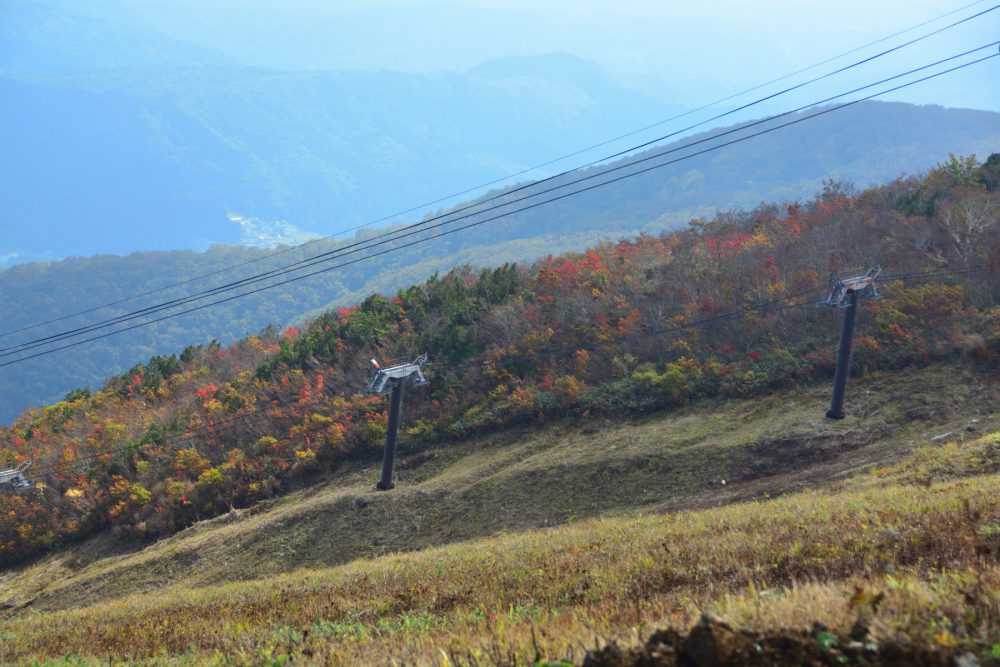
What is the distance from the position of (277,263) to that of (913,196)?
13051cm

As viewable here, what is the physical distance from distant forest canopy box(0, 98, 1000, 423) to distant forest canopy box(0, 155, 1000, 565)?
88.4 m

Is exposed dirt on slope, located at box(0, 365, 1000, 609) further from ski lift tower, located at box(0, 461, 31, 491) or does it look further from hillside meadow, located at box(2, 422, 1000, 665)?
ski lift tower, located at box(0, 461, 31, 491)

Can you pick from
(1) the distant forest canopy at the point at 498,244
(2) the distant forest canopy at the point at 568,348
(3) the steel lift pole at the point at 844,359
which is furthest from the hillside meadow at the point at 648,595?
(1) the distant forest canopy at the point at 498,244

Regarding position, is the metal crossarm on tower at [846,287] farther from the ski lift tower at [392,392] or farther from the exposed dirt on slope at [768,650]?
the exposed dirt on slope at [768,650]

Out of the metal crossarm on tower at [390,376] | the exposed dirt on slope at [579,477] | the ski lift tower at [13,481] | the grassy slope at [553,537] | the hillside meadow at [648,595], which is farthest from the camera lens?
the ski lift tower at [13,481]

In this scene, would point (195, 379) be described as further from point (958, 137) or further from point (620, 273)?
point (958, 137)

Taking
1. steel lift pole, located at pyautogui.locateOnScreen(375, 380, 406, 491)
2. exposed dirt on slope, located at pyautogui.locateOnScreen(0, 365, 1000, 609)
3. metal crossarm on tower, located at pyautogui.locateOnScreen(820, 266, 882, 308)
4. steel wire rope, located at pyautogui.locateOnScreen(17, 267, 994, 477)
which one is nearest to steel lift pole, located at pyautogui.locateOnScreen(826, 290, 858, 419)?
metal crossarm on tower, located at pyautogui.locateOnScreen(820, 266, 882, 308)

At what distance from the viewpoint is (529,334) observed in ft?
117

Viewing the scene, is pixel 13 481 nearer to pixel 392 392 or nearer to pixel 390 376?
pixel 392 392

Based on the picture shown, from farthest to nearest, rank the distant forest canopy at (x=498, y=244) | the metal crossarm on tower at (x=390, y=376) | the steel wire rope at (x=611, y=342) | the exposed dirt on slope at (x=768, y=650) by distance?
the distant forest canopy at (x=498, y=244)
the steel wire rope at (x=611, y=342)
the metal crossarm on tower at (x=390, y=376)
the exposed dirt on slope at (x=768, y=650)

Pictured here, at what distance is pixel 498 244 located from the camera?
495 feet

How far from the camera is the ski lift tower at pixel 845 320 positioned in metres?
23.1

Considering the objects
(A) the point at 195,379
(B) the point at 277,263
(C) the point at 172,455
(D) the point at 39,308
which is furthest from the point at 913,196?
(D) the point at 39,308

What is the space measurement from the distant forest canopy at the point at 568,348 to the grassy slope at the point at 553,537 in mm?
1461
